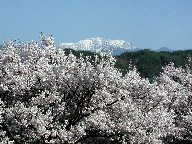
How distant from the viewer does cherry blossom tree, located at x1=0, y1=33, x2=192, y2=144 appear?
20984 mm

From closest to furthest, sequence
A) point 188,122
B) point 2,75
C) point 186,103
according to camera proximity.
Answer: point 2,75
point 188,122
point 186,103

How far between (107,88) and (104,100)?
86 centimetres

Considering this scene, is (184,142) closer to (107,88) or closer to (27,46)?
(107,88)

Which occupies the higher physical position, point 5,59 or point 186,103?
point 5,59

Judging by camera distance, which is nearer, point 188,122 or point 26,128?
point 26,128

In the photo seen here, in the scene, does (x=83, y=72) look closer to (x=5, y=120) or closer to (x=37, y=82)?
(x=37, y=82)

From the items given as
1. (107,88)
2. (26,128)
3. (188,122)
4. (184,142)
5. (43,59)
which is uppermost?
(43,59)

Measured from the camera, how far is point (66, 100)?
2420cm

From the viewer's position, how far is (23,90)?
22.7 meters

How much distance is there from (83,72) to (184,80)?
35.7 m

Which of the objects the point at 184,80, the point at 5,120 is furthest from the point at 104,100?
the point at 184,80

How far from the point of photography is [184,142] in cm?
4097

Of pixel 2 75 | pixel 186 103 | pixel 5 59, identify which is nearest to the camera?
pixel 2 75

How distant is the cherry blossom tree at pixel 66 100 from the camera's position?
2098 centimetres
